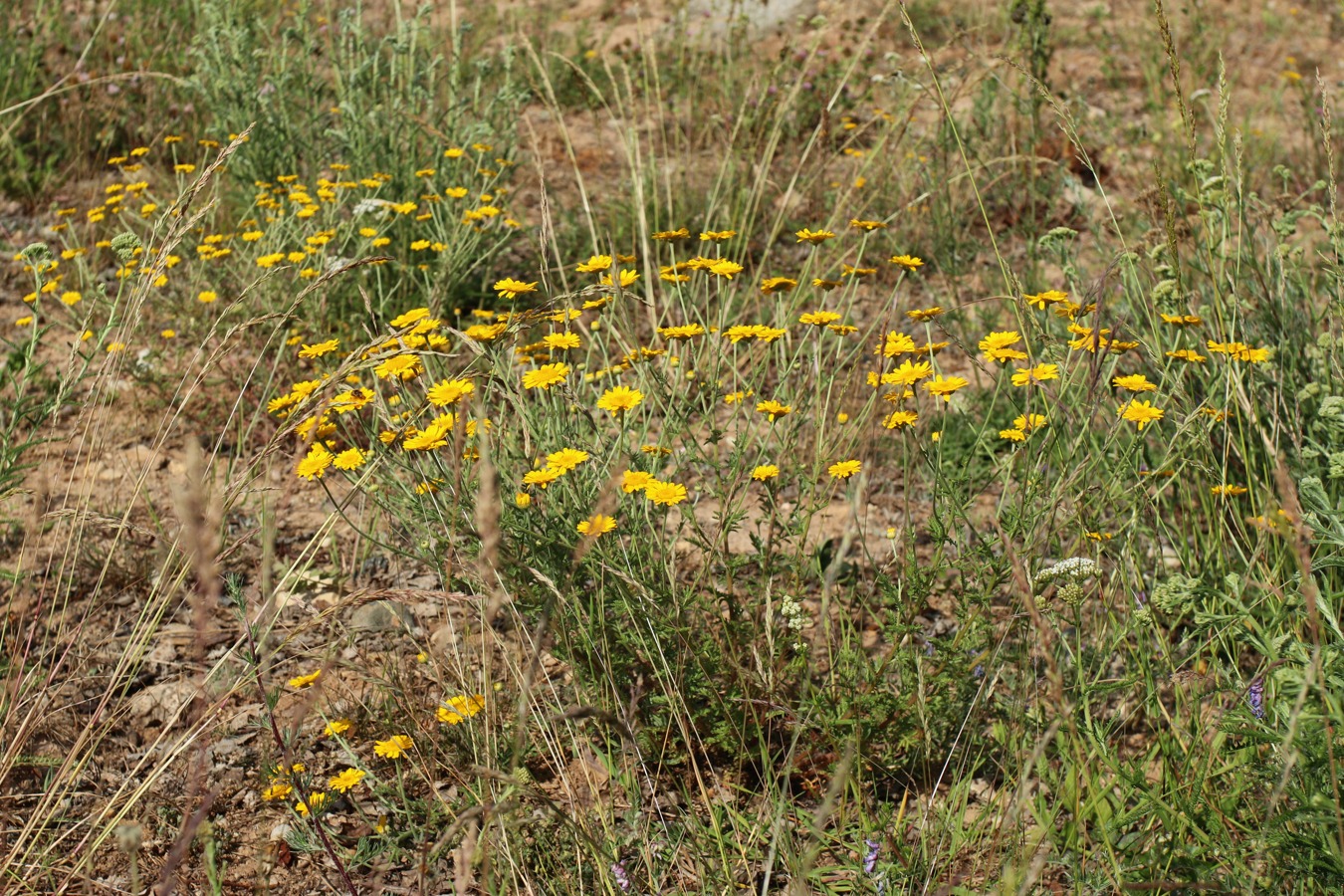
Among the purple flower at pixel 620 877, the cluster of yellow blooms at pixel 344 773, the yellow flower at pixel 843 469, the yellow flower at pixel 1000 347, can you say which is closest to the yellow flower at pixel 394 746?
the cluster of yellow blooms at pixel 344 773

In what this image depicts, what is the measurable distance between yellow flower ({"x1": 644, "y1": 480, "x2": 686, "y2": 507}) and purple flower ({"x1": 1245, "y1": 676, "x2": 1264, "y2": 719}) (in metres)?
0.98

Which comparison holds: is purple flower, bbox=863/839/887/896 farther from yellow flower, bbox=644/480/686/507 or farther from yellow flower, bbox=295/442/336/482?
yellow flower, bbox=295/442/336/482

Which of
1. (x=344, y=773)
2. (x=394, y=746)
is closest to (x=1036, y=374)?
(x=394, y=746)

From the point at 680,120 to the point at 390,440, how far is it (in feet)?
13.9

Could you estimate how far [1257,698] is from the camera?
1911 mm

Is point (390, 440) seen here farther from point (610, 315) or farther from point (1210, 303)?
point (1210, 303)

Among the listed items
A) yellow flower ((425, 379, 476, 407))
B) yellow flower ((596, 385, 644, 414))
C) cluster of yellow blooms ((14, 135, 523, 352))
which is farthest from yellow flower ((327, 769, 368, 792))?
cluster of yellow blooms ((14, 135, 523, 352))

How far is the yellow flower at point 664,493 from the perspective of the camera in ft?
5.92

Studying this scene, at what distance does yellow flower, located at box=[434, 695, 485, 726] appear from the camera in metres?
1.85

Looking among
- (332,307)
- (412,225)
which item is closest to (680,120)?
(412,225)

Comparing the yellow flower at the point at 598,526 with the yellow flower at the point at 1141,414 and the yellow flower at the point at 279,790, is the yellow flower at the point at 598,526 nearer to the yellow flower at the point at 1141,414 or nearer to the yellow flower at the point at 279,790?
the yellow flower at the point at 279,790

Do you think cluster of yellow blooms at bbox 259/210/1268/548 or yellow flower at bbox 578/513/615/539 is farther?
cluster of yellow blooms at bbox 259/210/1268/548

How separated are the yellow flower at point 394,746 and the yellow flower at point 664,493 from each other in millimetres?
629

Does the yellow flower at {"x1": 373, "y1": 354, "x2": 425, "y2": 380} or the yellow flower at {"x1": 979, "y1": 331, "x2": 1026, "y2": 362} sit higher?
the yellow flower at {"x1": 373, "y1": 354, "x2": 425, "y2": 380}
